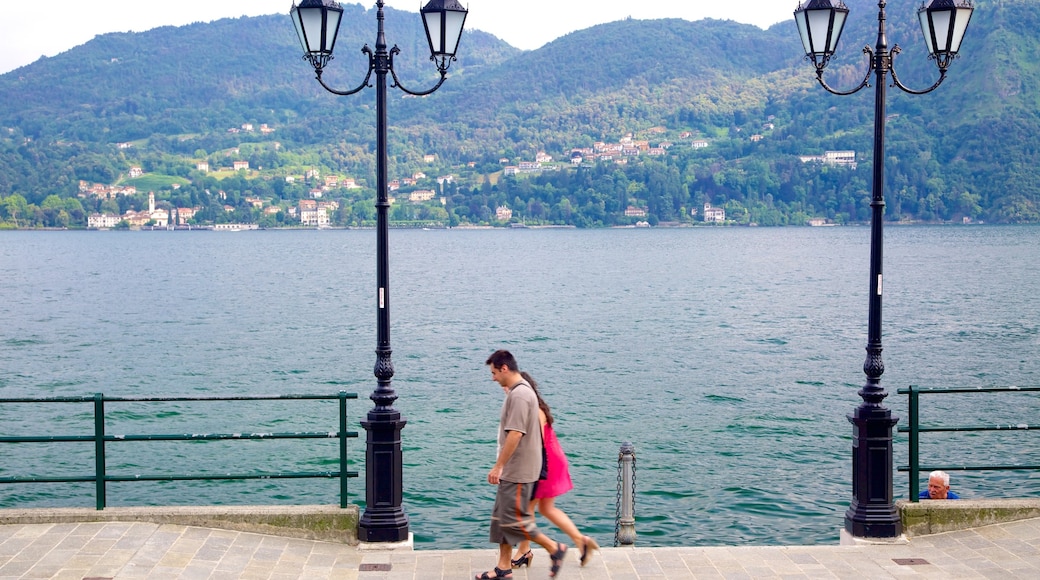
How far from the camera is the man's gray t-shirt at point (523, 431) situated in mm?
7715

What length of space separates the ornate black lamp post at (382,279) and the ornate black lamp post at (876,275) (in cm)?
296

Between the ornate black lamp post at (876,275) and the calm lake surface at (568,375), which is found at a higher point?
the ornate black lamp post at (876,275)

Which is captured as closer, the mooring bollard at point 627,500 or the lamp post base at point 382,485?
the lamp post base at point 382,485

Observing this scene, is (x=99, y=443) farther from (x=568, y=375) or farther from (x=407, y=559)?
(x=568, y=375)

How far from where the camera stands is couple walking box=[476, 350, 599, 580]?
25.4 feet

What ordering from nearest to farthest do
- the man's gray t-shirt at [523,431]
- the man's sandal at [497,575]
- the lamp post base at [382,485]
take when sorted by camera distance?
the man's gray t-shirt at [523,431] → the man's sandal at [497,575] → the lamp post base at [382,485]

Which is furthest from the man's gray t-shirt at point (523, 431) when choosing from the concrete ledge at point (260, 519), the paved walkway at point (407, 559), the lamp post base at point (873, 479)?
the lamp post base at point (873, 479)

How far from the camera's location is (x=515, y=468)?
25.8 ft

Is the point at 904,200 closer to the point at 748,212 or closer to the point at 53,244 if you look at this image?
the point at 748,212

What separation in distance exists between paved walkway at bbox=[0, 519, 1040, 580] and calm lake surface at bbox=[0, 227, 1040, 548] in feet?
20.2

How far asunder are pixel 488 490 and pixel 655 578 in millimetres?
11794

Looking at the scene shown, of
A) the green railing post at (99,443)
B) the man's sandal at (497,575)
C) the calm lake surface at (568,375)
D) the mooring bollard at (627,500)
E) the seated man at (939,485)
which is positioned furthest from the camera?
the calm lake surface at (568,375)

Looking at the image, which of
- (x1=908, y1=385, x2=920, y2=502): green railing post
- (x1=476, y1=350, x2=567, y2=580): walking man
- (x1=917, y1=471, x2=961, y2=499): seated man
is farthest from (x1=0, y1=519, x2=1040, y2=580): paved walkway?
(x1=917, y1=471, x2=961, y2=499): seated man

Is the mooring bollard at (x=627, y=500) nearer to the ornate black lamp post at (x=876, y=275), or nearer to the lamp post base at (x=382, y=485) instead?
the ornate black lamp post at (x=876, y=275)
